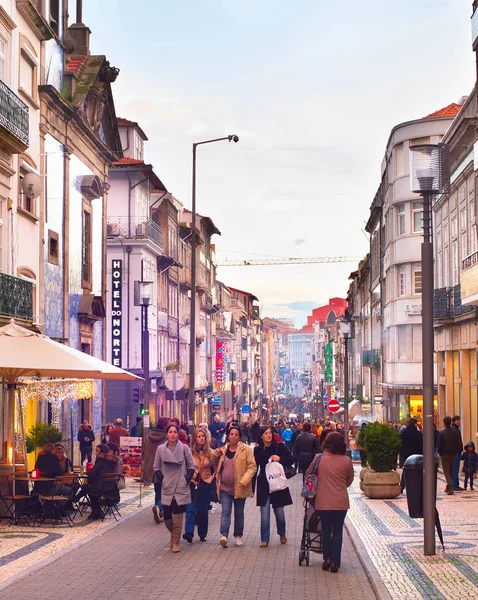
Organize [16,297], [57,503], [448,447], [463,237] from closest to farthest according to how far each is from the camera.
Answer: [57,503] < [448,447] < [16,297] < [463,237]

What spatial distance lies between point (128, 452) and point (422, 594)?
15116mm

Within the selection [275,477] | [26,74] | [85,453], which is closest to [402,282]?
[85,453]

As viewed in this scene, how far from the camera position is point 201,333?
80.1m

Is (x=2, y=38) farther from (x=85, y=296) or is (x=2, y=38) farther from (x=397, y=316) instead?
(x=397, y=316)

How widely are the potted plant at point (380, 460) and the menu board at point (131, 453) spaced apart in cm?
507

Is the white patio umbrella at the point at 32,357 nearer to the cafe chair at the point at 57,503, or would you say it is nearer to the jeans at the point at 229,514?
the cafe chair at the point at 57,503

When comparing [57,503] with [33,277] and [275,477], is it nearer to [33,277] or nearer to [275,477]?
[275,477]

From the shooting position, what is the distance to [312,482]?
506 inches

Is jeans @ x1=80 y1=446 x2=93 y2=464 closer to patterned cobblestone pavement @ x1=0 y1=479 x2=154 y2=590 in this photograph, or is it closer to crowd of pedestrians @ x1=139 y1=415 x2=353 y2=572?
patterned cobblestone pavement @ x1=0 y1=479 x2=154 y2=590

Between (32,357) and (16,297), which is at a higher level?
(16,297)

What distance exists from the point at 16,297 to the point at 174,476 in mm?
11565

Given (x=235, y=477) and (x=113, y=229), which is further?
(x=113, y=229)

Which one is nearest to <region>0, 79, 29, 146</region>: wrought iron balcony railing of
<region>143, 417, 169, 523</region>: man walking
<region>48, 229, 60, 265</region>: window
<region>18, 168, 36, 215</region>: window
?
<region>18, 168, 36, 215</region>: window

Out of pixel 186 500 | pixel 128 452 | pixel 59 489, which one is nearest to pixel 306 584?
pixel 186 500
